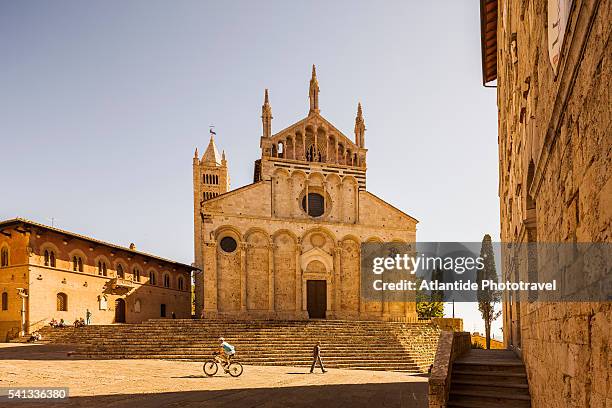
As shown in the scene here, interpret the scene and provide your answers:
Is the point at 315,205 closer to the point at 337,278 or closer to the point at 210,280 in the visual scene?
the point at 337,278

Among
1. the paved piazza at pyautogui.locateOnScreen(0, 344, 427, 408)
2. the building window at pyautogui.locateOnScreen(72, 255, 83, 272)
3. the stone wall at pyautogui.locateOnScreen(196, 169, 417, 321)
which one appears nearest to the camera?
A: the paved piazza at pyautogui.locateOnScreen(0, 344, 427, 408)

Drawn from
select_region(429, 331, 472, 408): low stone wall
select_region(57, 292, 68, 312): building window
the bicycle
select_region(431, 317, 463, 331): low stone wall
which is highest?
select_region(429, 331, 472, 408): low stone wall

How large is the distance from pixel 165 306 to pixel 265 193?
50.0 feet

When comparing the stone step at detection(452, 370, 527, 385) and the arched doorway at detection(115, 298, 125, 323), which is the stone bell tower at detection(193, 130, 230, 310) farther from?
the stone step at detection(452, 370, 527, 385)

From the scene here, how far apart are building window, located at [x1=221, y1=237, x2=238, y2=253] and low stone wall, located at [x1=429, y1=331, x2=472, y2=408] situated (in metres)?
22.7

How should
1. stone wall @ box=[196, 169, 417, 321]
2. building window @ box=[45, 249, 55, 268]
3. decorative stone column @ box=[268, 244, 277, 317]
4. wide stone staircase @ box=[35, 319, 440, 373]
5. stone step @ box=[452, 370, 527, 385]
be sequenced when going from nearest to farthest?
stone step @ box=[452, 370, 527, 385] → wide stone staircase @ box=[35, 319, 440, 373] → building window @ box=[45, 249, 55, 268] → stone wall @ box=[196, 169, 417, 321] → decorative stone column @ box=[268, 244, 277, 317]

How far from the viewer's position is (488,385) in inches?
311

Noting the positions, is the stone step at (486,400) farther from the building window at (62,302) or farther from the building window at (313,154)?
the building window at (62,302)

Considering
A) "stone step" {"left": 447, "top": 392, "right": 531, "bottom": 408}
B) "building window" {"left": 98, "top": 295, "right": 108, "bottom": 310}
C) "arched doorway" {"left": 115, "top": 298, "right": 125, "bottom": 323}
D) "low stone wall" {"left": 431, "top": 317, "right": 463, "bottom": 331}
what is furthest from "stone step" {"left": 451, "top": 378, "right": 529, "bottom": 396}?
"arched doorway" {"left": 115, "top": 298, "right": 125, "bottom": 323}

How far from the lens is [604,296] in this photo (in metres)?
2.42

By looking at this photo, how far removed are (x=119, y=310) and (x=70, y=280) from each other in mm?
5557

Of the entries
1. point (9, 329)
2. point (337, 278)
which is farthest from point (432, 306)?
point (9, 329)

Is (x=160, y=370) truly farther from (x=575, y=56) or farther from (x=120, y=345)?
(x=575, y=56)

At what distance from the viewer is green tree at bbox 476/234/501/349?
111 feet
